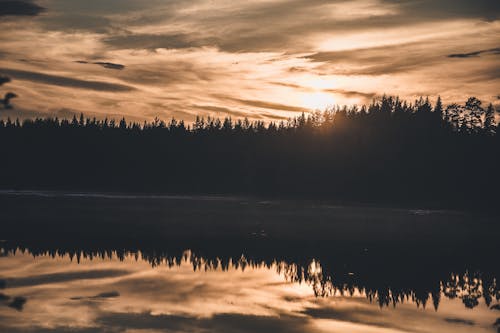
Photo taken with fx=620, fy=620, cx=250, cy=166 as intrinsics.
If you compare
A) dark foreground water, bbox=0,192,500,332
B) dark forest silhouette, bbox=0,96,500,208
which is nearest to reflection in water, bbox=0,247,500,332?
dark foreground water, bbox=0,192,500,332

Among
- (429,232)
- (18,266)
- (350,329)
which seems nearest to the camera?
(350,329)

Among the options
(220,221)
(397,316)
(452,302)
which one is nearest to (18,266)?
(397,316)

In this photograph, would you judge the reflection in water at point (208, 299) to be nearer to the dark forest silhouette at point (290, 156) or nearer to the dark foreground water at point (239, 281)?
the dark foreground water at point (239, 281)

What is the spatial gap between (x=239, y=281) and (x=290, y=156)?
13084cm

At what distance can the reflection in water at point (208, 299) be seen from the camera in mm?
21328

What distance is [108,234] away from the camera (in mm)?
48156

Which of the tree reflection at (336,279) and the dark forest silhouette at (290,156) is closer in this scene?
the tree reflection at (336,279)

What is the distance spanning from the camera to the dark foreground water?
22.0 metres

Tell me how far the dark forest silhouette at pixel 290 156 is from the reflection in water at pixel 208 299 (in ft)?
296

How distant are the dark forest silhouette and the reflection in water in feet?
296

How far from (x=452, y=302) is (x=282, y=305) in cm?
782

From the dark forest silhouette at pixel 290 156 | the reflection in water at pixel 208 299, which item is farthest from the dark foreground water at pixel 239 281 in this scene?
the dark forest silhouette at pixel 290 156

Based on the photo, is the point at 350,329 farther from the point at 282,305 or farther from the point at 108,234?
the point at 108,234

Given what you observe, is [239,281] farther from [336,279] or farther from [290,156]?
[290,156]
